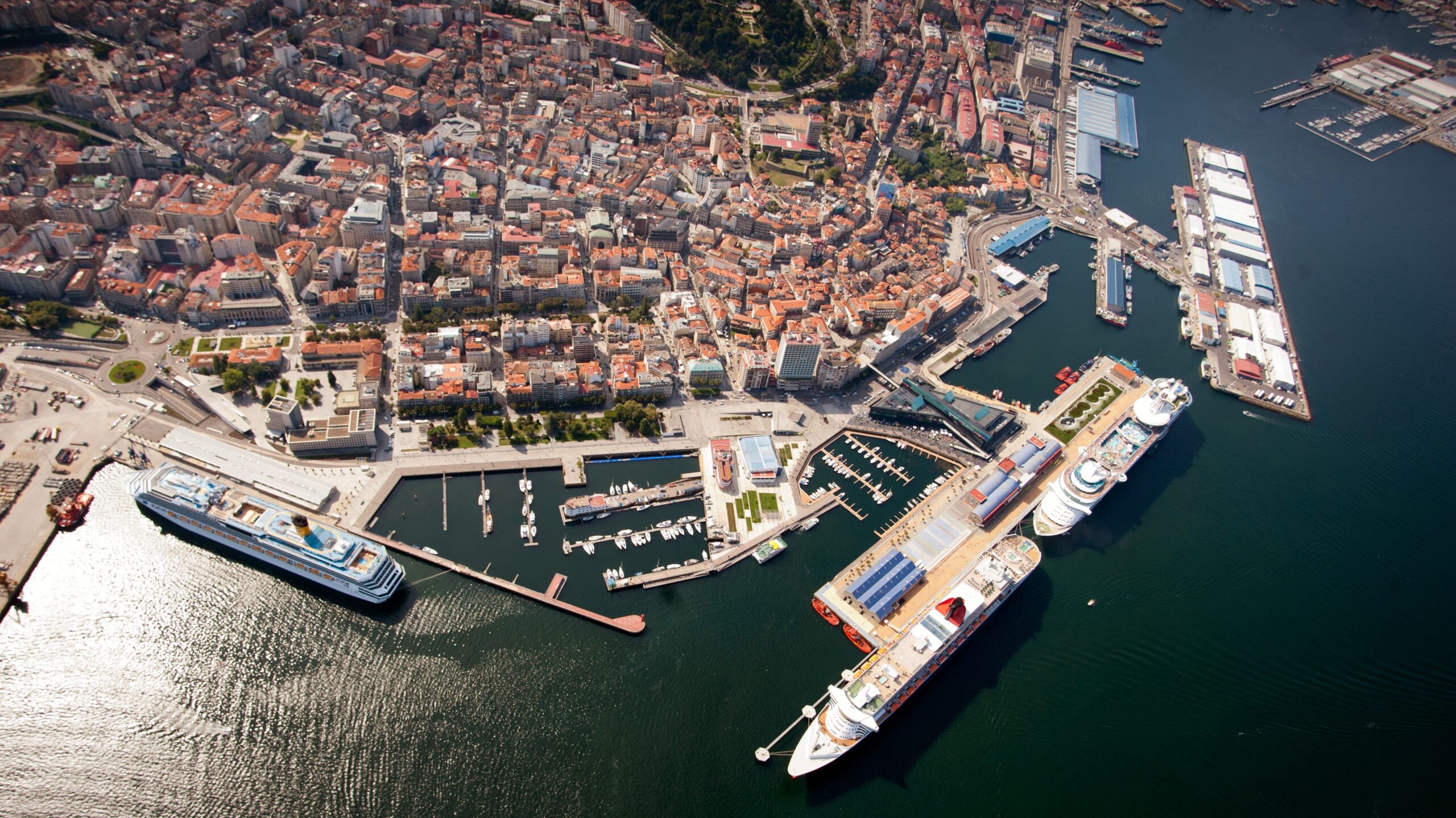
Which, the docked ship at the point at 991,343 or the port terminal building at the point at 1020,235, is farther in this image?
the port terminal building at the point at 1020,235

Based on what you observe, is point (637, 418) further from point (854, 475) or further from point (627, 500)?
point (854, 475)

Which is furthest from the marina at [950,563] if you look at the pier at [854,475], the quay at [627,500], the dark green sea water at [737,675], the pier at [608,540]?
the quay at [627,500]

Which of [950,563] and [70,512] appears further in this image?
[950,563]

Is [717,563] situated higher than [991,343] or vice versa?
[991,343]

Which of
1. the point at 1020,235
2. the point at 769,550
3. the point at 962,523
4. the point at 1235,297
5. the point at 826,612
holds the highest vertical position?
the point at 1020,235

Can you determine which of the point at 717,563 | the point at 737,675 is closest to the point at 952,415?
the point at 717,563

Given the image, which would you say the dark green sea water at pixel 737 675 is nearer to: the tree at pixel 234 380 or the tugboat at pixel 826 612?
the tugboat at pixel 826 612
